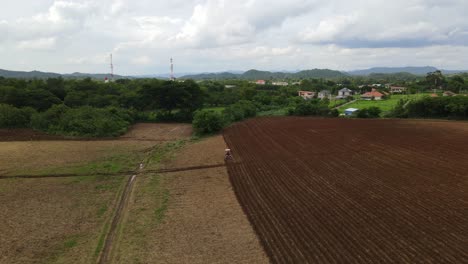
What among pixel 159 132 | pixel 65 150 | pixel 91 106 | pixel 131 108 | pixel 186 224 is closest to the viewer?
pixel 186 224

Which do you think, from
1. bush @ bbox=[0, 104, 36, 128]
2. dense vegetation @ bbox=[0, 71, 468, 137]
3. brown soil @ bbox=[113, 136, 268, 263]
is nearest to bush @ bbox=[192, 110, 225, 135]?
Answer: dense vegetation @ bbox=[0, 71, 468, 137]

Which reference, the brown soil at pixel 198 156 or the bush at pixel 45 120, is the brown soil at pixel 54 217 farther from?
the bush at pixel 45 120

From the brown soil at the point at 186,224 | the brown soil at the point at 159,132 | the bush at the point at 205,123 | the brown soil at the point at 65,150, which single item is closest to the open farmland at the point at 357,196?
the brown soil at the point at 186,224

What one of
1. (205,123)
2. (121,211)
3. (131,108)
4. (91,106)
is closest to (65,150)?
(205,123)

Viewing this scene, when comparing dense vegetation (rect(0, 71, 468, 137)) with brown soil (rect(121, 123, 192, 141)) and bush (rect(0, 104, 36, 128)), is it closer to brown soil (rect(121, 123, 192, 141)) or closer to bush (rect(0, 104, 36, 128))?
bush (rect(0, 104, 36, 128))

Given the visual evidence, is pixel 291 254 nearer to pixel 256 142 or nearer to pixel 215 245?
pixel 215 245

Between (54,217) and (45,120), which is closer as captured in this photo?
(54,217)

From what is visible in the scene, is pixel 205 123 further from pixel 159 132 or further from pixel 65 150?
pixel 65 150
